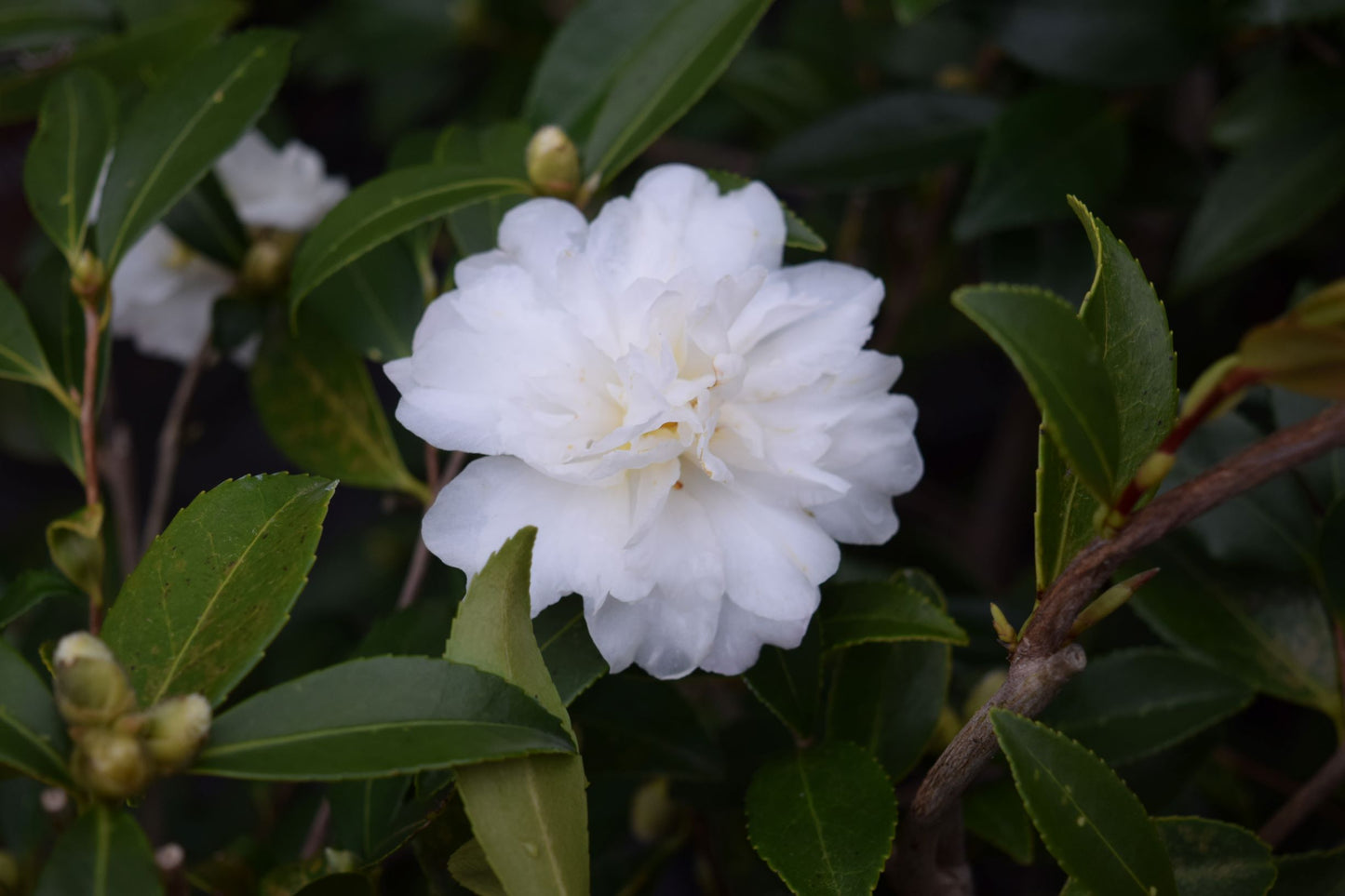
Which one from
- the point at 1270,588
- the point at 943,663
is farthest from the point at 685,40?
the point at 1270,588

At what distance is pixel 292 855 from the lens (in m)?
1.02

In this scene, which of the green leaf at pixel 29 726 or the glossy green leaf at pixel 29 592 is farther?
the glossy green leaf at pixel 29 592

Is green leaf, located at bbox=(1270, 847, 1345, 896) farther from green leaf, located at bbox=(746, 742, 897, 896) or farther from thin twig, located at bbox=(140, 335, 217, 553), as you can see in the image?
thin twig, located at bbox=(140, 335, 217, 553)

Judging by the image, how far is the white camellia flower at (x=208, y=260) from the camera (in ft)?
3.28

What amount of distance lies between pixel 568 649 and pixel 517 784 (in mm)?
98

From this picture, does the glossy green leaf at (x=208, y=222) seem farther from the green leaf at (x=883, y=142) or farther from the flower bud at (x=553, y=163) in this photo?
the green leaf at (x=883, y=142)

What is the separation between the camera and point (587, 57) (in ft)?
3.04

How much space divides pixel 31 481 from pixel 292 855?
52.6 inches

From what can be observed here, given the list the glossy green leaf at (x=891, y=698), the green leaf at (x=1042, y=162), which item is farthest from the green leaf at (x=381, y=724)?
the green leaf at (x=1042, y=162)

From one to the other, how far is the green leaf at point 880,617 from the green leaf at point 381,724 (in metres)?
0.21

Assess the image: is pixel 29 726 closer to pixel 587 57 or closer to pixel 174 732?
pixel 174 732

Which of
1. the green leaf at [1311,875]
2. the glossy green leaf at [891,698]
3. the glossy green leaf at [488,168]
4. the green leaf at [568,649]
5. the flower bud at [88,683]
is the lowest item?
the green leaf at [1311,875]

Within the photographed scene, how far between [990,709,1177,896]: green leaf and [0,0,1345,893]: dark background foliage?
19cm

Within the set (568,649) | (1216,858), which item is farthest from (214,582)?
(1216,858)
